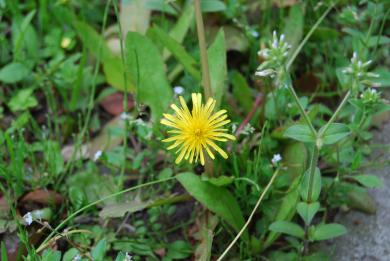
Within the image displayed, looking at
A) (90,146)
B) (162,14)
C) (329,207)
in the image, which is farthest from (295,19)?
(90,146)

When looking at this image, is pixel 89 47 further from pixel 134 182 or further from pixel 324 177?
pixel 324 177

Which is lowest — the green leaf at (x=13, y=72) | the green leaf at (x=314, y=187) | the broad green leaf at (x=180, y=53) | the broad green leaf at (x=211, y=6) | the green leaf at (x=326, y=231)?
the green leaf at (x=326, y=231)

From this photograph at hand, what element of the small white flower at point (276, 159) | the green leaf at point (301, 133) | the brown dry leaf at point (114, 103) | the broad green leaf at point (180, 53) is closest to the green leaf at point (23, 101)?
→ the brown dry leaf at point (114, 103)

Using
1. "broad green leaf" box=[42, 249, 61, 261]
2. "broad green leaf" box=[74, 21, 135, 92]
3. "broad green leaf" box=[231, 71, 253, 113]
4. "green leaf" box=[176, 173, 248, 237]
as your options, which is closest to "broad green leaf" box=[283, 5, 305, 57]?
"broad green leaf" box=[231, 71, 253, 113]

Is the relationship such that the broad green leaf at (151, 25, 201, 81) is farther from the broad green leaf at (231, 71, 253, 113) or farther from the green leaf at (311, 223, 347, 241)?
the green leaf at (311, 223, 347, 241)

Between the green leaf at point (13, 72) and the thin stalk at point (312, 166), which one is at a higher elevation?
the green leaf at point (13, 72)

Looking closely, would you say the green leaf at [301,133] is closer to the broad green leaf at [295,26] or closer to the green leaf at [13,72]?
the broad green leaf at [295,26]

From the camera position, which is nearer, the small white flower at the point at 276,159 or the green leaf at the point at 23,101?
the small white flower at the point at 276,159
